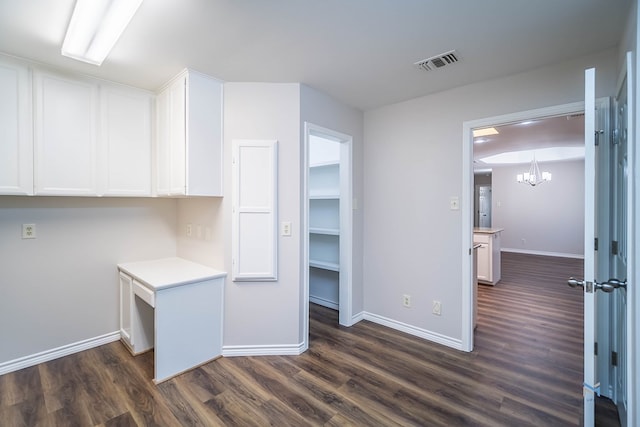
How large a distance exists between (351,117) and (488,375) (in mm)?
2712

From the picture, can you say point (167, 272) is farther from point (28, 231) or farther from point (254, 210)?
point (28, 231)

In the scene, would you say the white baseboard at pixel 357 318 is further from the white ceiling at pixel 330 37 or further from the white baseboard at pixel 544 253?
the white baseboard at pixel 544 253

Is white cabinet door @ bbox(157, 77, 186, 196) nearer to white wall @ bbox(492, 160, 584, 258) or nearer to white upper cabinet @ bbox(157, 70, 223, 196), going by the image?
white upper cabinet @ bbox(157, 70, 223, 196)

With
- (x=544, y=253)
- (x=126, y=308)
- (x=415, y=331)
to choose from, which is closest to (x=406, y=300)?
(x=415, y=331)

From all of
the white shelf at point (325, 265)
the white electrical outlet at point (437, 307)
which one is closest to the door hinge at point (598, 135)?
the white electrical outlet at point (437, 307)

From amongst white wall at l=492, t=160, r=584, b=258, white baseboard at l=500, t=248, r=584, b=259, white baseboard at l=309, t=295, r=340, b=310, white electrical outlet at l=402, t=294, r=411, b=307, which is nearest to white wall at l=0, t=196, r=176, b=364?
white baseboard at l=309, t=295, r=340, b=310

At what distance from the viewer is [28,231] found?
241 cm

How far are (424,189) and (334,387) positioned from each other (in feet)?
6.44

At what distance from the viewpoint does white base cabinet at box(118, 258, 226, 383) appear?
221 cm

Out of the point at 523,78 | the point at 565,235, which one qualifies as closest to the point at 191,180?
the point at 523,78

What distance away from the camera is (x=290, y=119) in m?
2.60

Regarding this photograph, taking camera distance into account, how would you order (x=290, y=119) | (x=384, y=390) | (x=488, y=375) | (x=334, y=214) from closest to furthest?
(x=384, y=390) < (x=488, y=375) < (x=290, y=119) < (x=334, y=214)

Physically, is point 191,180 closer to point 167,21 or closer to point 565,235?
point 167,21

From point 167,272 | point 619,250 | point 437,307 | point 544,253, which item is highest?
point 619,250
